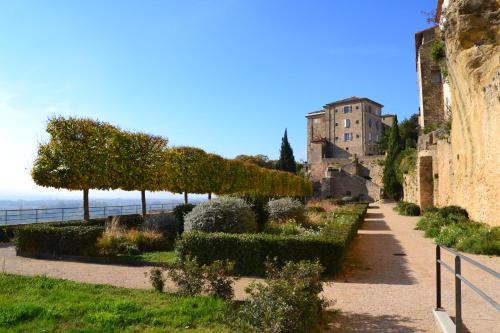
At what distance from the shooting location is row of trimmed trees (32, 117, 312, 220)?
16266 mm

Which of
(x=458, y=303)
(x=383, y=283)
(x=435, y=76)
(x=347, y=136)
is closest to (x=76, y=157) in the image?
(x=383, y=283)

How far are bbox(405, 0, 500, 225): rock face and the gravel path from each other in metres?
3.53

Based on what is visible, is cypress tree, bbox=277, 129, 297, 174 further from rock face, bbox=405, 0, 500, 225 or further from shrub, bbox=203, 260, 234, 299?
shrub, bbox=203, 260, 234, 299

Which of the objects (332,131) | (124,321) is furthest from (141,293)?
(332,131)

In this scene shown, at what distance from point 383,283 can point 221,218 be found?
4614 millimetres

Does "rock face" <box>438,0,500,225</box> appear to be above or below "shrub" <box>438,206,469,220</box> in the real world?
above

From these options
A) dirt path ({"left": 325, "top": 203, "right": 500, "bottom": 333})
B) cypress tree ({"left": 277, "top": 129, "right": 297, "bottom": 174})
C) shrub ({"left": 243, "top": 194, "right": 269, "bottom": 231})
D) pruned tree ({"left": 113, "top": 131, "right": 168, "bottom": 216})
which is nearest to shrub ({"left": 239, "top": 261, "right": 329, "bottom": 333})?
dirt path ({"left": 325, "top": 203, "right": 500, "bottom": 333})

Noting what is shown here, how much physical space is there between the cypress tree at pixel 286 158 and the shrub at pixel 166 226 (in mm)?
52916

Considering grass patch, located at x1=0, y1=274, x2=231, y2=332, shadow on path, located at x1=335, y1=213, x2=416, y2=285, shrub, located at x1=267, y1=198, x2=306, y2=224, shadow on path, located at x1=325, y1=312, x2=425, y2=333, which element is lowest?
shadow on path, located at x1=335, y1=213, x2=416, y2=285

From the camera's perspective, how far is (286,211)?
15.2 meters

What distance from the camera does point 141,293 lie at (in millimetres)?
6453

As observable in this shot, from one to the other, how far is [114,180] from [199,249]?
33.7 ft

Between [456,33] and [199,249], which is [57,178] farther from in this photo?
[456,33]

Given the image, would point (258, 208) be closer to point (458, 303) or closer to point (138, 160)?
point (138, 160)
